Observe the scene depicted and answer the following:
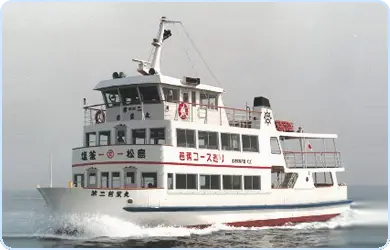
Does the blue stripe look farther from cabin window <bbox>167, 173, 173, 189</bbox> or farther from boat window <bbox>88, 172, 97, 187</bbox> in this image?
boat window <bbox>88, 172, 97, 187</bbox>

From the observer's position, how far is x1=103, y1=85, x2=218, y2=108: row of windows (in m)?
21.5

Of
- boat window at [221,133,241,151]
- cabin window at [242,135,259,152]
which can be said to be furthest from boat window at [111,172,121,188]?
cabin window at [242,135,259,152]

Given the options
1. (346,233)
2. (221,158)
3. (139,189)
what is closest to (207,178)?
(221,158)

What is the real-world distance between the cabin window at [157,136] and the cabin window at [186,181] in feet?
4.77

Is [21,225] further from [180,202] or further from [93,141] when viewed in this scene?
[180,202]

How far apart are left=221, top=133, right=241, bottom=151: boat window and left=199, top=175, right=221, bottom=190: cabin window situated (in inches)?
50.2

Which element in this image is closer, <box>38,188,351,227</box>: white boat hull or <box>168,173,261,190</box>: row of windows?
<box>38,188,351,227</box>: white boat hull

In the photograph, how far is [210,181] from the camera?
843 inches

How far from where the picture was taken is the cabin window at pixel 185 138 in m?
20.8

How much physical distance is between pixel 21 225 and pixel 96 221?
9013mm

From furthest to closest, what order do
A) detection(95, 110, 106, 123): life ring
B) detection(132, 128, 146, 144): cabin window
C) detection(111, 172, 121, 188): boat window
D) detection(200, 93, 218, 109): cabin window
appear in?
detection(200, 93, 218, 109): cabin window → detection(95, 110, 106, 123): life ring → detection(132, 128, 146, 144): cabin window → detection(111, 172, 121, 188): boat window

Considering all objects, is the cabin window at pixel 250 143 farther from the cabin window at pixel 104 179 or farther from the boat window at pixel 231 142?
the cabin window at pixel 104 179

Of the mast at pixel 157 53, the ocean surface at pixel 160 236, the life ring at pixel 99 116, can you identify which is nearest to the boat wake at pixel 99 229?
the ocean surface at pixel 160 236

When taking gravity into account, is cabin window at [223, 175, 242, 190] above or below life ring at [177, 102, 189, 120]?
below
